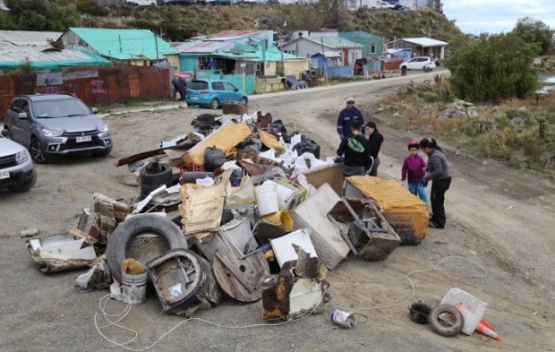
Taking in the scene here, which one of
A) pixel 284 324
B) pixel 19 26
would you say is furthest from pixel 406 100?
pixel 19 26

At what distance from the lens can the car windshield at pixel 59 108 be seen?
13.1 m

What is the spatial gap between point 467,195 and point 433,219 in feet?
9.53

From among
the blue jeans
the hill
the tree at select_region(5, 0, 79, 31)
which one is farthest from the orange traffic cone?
the hill

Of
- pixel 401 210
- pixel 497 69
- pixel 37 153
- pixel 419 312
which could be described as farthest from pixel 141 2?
pixel 419 312

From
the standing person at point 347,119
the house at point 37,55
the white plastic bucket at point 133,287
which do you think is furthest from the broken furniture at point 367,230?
the house at point 37,55

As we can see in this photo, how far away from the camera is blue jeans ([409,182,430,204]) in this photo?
922cm

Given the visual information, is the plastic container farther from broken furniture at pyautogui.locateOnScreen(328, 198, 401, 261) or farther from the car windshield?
the car windshield

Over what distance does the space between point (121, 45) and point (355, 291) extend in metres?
33.6

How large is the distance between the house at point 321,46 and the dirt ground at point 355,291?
4402cm

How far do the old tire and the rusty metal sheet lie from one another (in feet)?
0.71

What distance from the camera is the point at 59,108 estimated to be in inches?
526

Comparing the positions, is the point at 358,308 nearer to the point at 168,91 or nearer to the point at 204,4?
the point at 168,91

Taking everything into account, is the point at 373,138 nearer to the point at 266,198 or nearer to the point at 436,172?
the point at 436,172

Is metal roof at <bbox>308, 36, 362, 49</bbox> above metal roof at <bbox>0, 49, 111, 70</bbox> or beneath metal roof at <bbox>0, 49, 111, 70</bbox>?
above
